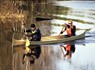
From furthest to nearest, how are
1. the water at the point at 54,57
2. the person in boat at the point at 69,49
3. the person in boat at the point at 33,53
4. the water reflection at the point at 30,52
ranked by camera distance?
1. the person in boat at the point at 69,49
2. the person in boat at the point at 33,53
3. the water reflection at the point at 30,52
4. the water at the point at 54,57

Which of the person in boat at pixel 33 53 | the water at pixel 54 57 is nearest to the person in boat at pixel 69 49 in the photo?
the water at pixel 54 57

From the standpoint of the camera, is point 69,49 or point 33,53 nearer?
point 33,53

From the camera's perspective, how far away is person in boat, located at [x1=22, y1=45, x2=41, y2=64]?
2168 cm

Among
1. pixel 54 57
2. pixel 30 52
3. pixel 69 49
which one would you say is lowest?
pixel 69 49

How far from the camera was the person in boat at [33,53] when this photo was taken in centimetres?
2168

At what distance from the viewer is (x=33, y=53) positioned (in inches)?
904

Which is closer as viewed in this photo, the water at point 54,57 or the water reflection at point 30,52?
the water at point 54,57

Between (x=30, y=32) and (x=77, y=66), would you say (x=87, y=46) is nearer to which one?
(x=30, y=32)

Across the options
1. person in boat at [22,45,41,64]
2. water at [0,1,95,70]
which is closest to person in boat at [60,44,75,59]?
water at [0,1,95,70]

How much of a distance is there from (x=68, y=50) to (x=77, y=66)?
4382 millimetres

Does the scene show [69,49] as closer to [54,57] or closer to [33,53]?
[33,53]

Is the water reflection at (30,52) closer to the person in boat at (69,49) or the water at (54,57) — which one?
the water at (54,57)

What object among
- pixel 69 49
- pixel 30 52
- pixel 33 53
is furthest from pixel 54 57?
pixel 69 49

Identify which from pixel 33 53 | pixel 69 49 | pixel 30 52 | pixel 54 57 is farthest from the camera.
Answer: pixel 69 49
